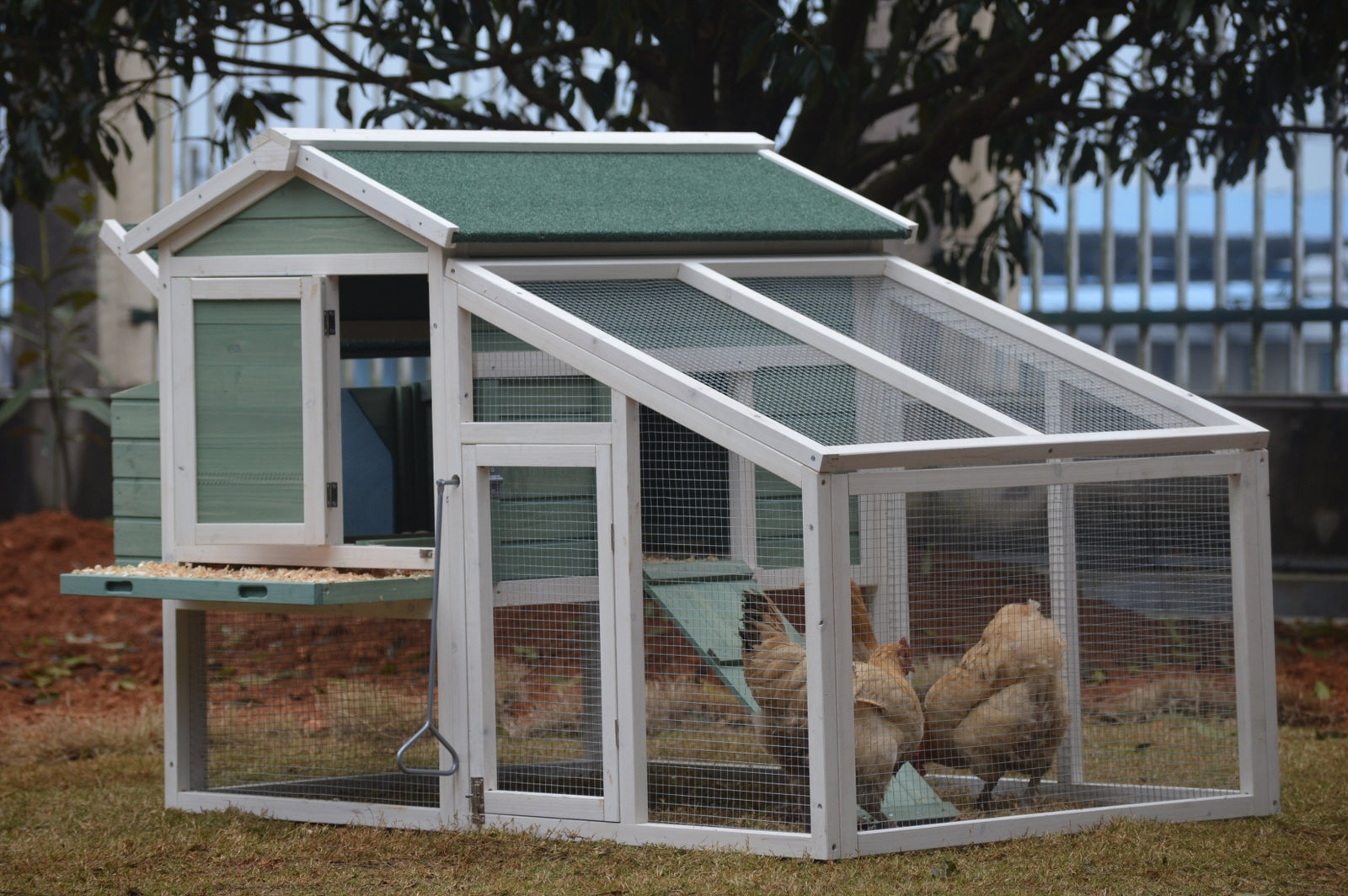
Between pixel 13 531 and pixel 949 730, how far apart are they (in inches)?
275

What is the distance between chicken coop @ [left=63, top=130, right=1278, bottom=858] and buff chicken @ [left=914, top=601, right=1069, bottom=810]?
0.01 m

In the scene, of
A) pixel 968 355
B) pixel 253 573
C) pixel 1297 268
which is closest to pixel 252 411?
pixel 253 573

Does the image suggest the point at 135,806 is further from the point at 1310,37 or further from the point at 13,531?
the point at 1310,37

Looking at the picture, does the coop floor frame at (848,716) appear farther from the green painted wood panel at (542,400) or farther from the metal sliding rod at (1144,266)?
the metal sliding rod at (1144,266)

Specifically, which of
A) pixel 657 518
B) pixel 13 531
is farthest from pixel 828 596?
pixel 13 531

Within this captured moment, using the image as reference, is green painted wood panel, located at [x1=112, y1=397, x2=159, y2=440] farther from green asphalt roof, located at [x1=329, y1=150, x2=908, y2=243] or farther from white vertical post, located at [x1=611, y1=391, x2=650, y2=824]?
white vertical post, located at [x1=611, y1=391, x2=650, y2=824]

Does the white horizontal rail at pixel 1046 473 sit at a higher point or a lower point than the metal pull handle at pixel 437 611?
higher

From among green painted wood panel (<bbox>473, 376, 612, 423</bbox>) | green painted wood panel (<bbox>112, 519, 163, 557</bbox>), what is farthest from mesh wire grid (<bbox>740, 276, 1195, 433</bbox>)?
green painted wood panel (<bbox>112, 519, 163, 557</bbox>)

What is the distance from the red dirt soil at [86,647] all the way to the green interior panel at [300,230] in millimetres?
1593

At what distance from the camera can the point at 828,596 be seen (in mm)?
4113

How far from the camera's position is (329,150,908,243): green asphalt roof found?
485 centimetres

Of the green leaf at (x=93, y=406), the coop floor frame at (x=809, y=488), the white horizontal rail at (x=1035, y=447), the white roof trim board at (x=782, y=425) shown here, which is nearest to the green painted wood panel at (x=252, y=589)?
the coop floor frame at (x=809, y=488)

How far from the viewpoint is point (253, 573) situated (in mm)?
Answer: 4852

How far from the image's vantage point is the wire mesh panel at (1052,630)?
442 cm
